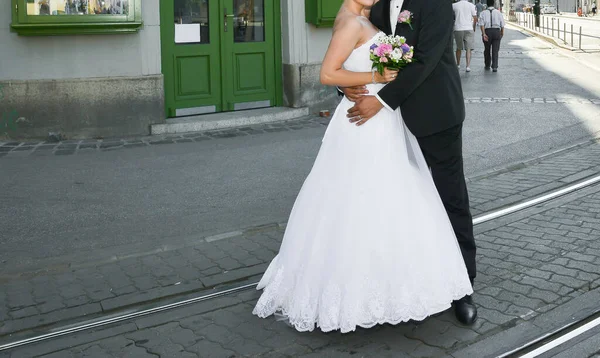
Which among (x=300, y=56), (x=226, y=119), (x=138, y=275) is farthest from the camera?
(x=300, y=56)

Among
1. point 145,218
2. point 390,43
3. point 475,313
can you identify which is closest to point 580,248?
point 475,313

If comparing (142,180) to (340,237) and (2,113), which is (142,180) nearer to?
(2,113)

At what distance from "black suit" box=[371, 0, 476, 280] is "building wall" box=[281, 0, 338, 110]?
7747 millimetres

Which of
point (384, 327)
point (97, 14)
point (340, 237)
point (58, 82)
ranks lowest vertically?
point (384, 327)

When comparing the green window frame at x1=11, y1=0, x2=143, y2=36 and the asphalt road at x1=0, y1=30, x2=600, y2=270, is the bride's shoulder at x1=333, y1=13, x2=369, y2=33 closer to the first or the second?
the asphalt road at x1=0, y1=30, x2=600, y2=270

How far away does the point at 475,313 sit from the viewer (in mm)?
4301

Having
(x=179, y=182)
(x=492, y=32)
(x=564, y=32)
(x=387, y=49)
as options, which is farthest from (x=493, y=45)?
(x=564, y=32)

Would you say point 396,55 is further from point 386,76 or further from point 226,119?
point 226,119

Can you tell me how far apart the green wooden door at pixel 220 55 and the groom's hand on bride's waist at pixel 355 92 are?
724cm

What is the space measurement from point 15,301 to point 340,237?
214cm

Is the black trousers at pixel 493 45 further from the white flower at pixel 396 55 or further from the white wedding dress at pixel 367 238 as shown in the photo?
the white flower at pixel 396 55

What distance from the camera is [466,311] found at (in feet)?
14.1

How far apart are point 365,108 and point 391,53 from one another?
1.07 ft

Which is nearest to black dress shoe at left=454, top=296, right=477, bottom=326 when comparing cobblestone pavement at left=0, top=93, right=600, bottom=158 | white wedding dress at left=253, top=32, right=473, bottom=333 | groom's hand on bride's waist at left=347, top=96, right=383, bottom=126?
white wedding dress at left=253, top=32, right=473, bottom=333
